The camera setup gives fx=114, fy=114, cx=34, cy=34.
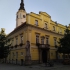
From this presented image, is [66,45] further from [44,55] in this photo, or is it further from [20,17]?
[20,17]

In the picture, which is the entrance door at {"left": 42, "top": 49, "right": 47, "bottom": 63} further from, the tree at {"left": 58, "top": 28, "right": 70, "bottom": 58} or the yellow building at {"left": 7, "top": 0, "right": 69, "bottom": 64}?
the tree at {"left": 58, "top": 28, "right": 70, "bottom": 58}

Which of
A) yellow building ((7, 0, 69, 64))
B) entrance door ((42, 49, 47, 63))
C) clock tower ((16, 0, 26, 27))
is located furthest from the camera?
clock tower ((16, 0, 26, 27))

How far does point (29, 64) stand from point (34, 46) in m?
4.29

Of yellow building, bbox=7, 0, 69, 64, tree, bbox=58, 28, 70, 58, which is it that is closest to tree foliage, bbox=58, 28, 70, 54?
tree, bbox=58, 28, 70, 58

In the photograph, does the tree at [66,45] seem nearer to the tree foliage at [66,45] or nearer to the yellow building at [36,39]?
the tree foliage at [66,45]

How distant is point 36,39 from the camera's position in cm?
2703

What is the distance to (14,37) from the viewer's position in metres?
31.7

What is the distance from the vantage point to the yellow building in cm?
2514

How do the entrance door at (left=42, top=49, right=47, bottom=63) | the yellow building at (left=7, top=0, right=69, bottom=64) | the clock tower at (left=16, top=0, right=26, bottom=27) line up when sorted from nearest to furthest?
the yellow building at (left=7, top=0, right=69, bottom=64) → the entrance door at (left=42, top=49, right=47, bottom=63) → the clock tower at (left=16, top=0, right=26, bottom=27)

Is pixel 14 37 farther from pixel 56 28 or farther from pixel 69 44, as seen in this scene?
pixel 69 44

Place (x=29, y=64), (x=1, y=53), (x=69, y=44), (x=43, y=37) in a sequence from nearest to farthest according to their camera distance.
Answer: (x=1, y=53)
(x=29, y=64)
(x=69, y=44)
(x=43, y=37)

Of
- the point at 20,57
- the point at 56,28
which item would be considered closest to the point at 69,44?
the point at 56,28

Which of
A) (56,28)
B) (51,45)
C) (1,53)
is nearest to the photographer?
(1,53)

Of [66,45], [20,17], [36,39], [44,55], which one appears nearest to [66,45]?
[66,45]
